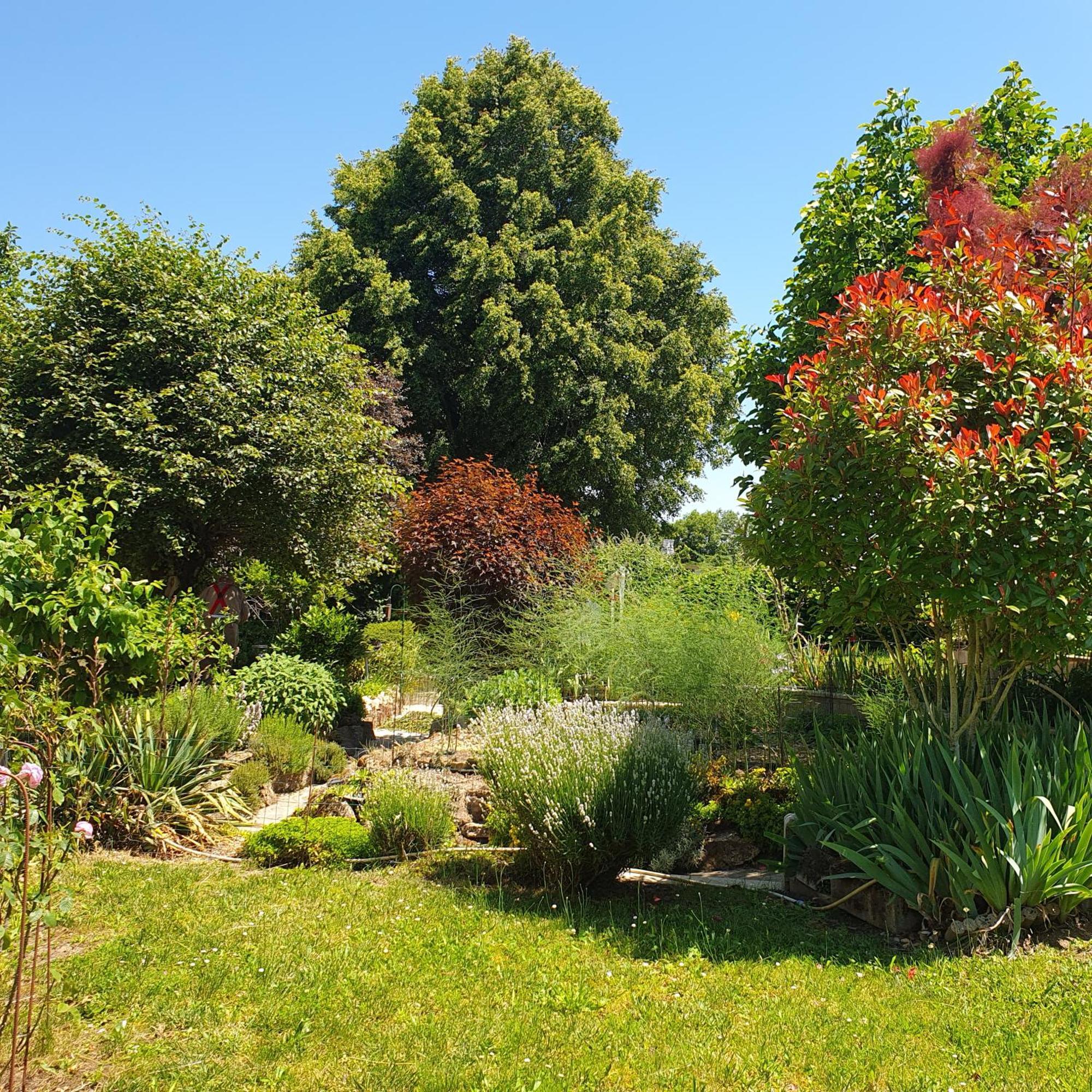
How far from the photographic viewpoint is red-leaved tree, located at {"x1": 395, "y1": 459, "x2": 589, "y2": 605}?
11.3m

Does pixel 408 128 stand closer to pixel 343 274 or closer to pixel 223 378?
pixel 343 274

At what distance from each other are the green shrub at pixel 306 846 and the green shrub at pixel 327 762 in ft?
7.81

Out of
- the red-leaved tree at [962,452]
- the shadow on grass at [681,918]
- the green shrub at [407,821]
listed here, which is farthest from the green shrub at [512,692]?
the red-leaved tree at [962,452]

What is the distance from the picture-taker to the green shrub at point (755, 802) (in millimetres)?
6008

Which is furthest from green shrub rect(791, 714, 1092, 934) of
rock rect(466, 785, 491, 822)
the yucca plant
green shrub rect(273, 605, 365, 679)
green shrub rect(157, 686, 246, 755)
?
green shrub rect(273, 605, 365, 679)

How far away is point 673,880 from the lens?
5.55 m

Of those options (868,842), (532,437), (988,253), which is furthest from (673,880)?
(532,437)

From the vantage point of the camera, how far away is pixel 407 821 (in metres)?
5.90

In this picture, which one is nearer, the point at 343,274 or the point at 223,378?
the point at 223,378

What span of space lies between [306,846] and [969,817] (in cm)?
402

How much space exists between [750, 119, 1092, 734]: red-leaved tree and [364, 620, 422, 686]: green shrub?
21.1ft

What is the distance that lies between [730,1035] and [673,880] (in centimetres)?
228

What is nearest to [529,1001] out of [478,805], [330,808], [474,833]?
[474,833]

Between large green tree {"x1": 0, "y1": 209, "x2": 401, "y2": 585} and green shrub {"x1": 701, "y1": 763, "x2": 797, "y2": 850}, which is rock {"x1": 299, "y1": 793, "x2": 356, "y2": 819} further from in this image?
large green tree {"x1": 0, "y1": 209, "x2": 401, "y2": 585}
